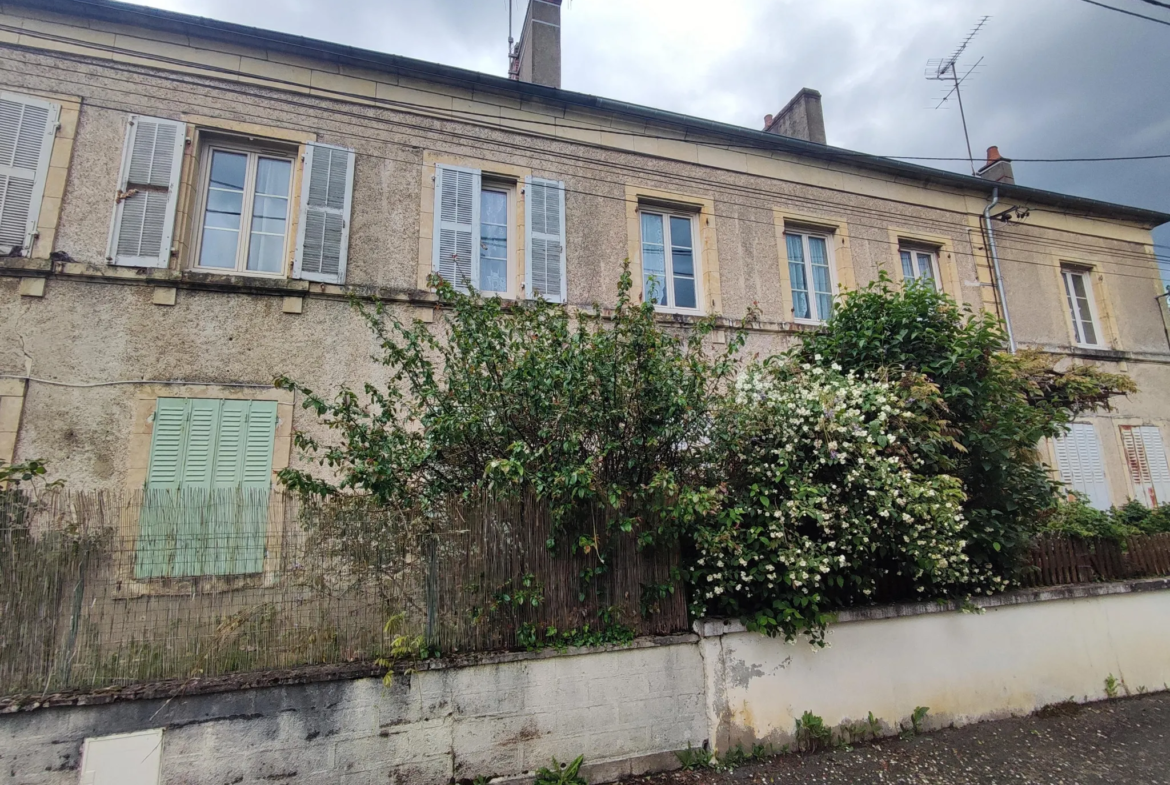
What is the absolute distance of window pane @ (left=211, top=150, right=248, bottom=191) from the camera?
6.74m

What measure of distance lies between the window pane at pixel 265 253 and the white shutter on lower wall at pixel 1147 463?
13.4m

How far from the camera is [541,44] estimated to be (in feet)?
28.6

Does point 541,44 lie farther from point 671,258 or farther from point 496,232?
point 671,258

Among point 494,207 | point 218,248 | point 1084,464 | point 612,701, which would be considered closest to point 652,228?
point 494,207

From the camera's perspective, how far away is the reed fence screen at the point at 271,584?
10.8 ft

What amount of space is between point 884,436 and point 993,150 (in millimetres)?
10977

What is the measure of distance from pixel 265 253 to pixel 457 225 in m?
2.23

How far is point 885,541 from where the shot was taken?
14.1 ft

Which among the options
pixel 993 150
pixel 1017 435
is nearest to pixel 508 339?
pixel 1017 435

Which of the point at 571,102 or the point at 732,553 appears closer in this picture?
the point at 732,553

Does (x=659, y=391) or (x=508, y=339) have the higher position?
(x=508, y=339)

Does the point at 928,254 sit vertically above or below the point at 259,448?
above

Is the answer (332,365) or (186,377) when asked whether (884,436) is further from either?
(186,377)

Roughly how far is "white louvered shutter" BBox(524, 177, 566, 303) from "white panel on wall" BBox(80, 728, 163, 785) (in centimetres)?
556
